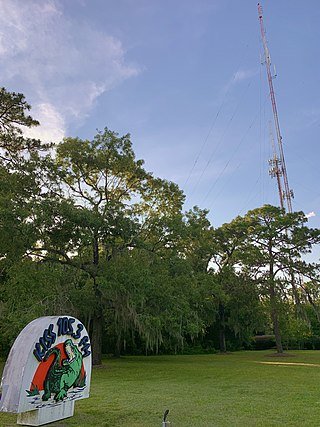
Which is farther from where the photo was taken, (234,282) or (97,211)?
(234,282)

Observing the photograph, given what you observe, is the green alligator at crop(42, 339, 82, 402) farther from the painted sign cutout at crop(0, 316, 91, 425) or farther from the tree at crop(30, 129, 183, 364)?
the tree at crop(30, 129, 183, 364)

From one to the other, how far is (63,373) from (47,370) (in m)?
0.41

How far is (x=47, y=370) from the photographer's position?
539 centimetres

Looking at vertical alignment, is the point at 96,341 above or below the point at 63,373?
above

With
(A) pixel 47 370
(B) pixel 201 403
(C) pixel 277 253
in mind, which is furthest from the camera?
(C) pixel 277 253

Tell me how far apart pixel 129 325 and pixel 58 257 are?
156 inches

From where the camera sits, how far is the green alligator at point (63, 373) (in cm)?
545

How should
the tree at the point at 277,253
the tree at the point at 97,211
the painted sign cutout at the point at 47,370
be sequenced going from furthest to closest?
the tree at the point at 277,253
the tree at the point at 97,211
the painted sign cutout at the point at 47,370

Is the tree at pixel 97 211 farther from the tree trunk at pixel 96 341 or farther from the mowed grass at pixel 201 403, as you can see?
the mowed grass at pixel 201 403

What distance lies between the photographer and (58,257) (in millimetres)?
15477

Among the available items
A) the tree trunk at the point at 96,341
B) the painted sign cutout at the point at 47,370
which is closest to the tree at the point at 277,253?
the tree trunk at the point at 96,341

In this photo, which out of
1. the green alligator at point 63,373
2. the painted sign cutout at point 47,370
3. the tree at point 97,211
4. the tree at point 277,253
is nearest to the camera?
the painted sign cutout at point 47,370

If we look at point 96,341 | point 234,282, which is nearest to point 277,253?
point 234,282

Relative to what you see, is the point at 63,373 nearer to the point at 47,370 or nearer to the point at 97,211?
the point at 47,370
